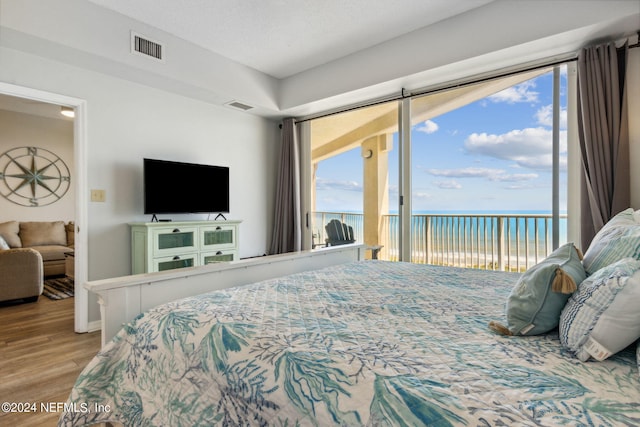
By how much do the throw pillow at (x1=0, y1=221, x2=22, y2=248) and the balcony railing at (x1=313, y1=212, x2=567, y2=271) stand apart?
5.52m

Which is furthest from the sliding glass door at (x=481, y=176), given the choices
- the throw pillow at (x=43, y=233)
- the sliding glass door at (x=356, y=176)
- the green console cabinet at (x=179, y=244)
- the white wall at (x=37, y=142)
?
the white wall at (x=37, y=142)

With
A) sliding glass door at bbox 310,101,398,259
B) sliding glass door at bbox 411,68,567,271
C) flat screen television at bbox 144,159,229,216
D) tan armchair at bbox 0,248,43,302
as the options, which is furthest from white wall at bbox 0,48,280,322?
sliding glass door at bbox 411,68,567,271

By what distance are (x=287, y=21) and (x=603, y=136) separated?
264cm

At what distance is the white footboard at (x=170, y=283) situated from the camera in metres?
1.38

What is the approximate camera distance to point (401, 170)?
12.0 ft

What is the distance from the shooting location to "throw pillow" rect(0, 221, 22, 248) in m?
4.75

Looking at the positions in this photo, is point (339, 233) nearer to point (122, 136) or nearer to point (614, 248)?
point (122, 136)

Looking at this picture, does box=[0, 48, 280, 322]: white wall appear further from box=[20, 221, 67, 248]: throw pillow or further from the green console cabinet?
box=[20, 221, 67, 248]: throw pillow

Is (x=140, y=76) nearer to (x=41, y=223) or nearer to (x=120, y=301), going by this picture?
(x=120, y=301)

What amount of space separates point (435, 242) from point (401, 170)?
6.53 ft

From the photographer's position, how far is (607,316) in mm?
833

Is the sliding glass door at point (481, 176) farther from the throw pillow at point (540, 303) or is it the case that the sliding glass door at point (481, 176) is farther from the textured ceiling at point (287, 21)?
the throw pillow at point (540, 303)

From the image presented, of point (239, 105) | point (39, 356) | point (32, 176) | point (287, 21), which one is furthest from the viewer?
point (32, 176)

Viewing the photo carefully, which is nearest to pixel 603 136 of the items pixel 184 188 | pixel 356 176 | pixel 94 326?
pixel 184 188
